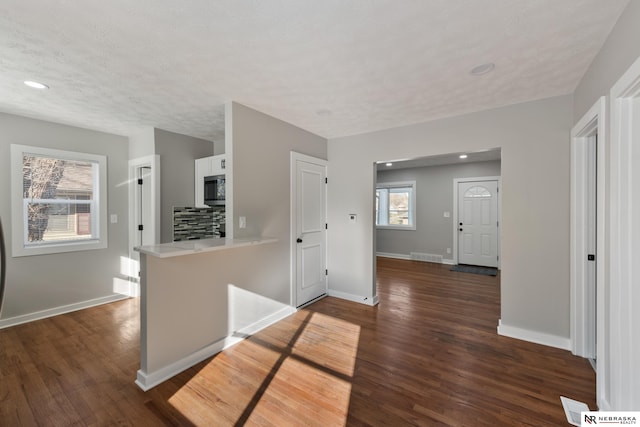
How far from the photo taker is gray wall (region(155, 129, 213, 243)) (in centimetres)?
379

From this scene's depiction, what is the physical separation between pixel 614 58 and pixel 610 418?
222 centimetres

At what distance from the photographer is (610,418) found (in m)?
1.61

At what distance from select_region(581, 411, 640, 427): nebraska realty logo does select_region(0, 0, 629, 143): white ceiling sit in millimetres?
2300

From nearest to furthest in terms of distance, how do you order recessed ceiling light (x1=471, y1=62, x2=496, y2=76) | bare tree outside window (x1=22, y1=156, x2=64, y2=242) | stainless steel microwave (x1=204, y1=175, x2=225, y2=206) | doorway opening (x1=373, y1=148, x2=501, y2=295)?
1. recessed ceiling light (x1=471, y1=62, x2=496, y2=76)
2. bare tree outside window (x1=22, y1=156, x2=64, y2=242)
3. stainless steel microwave (x1=204, y1=175, x2=225, y2=206)
4. doorway opening (x1=373, y1=148, x2=501, y2=295)

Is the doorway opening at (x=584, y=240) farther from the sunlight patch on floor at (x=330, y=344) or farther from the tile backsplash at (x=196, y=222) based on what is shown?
the tile backsplash at (x=196, y=222)

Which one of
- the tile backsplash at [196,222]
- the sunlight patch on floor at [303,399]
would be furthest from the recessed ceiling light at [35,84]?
the sunlight patch on floor at [303,399]

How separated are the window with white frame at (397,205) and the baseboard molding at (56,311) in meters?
6.13

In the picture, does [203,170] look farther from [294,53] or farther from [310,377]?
[310,377]

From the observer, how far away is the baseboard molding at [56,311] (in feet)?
10.4

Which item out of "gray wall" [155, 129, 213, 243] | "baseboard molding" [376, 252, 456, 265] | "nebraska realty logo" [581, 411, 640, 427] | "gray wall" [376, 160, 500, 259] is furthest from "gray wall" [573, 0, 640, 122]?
"baseboard molding" [376, 252, 456, 265]

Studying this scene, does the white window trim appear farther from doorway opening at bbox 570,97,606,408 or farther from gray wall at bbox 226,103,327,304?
doorway opening at bbox 570,97,606,408

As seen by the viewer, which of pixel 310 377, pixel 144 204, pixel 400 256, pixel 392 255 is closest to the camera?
pixel 310 377

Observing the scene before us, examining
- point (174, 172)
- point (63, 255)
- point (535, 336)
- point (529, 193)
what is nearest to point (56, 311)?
point (63, 255)

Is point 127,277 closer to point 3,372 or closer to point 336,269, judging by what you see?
point 3,372
